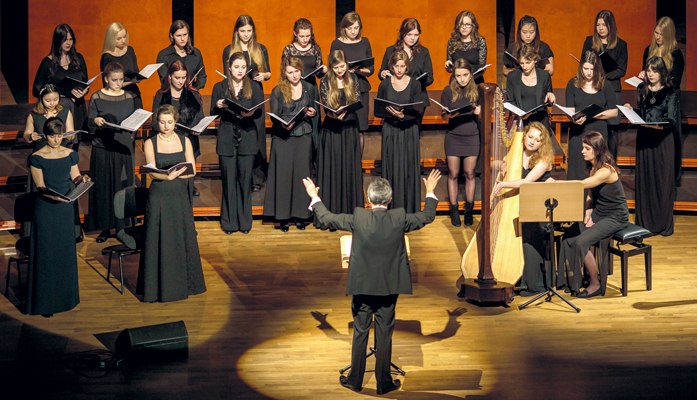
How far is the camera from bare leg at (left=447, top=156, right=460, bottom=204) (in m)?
6.86

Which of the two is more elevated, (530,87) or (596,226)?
(530,87)

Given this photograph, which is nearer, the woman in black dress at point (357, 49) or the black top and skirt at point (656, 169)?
the woman in black dress at point (357, 49)

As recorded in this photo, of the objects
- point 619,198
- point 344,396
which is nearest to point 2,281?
point 344,396

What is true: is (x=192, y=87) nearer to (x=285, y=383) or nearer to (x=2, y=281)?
(x=2, y=281)

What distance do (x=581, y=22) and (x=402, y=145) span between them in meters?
3.56

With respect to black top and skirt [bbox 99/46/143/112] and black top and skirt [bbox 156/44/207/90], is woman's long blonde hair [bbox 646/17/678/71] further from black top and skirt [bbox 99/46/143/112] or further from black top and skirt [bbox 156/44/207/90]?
black top and skirt [bbox 99/46/143/112]

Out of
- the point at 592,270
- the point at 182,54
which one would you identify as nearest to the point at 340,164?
the point at 182,54

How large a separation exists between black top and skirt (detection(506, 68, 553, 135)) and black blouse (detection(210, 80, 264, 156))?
2.33m

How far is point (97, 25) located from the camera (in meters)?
8.60

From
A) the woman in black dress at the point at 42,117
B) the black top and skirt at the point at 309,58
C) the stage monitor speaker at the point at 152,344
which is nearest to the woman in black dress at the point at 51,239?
the stage monitor speaker at the point at 152,344

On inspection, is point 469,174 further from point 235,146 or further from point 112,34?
point 112,34

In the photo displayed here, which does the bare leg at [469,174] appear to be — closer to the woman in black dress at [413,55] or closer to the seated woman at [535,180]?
the woman in black dress at [413,55]

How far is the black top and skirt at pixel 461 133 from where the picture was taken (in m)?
6.73

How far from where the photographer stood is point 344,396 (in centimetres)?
387
